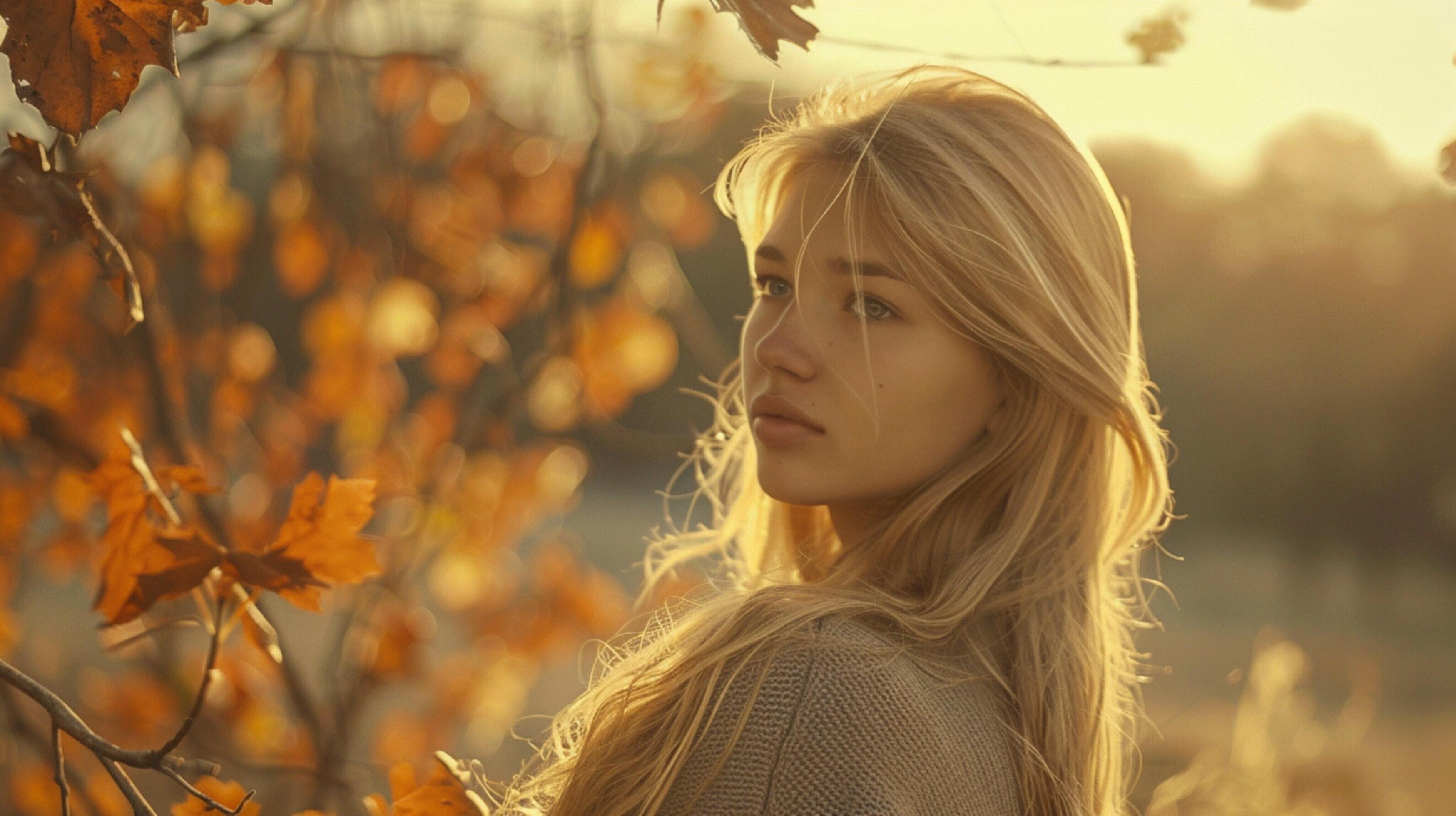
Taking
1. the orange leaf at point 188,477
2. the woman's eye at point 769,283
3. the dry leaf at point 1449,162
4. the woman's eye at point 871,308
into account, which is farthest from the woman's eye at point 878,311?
the orange leaf at point 188,477

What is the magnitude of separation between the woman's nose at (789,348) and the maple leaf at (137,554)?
1.83 ft

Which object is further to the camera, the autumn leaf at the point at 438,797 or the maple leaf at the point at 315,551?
the autumn leaf at the point at 438,797

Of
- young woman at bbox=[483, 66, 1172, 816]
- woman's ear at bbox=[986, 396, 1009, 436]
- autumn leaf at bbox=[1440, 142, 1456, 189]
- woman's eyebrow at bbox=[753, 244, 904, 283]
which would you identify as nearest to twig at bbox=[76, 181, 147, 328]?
young woman at bbox=[483, 66, 1172, 816]

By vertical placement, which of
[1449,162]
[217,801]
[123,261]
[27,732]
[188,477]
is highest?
[1449,162]

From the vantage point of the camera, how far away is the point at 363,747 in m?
3.01

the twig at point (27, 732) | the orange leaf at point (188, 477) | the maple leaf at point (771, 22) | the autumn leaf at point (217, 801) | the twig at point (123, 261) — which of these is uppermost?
the maple leaf at point (771, 22)

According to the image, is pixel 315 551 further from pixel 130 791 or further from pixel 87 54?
pixel 87 54

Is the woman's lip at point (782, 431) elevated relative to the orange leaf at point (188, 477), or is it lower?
lower

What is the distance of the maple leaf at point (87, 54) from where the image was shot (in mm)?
809

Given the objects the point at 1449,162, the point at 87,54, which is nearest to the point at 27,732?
the point at 87,54

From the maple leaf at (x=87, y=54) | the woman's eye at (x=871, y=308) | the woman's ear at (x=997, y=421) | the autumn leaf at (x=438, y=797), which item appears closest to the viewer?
the maple leaf at (x=87, y=54)

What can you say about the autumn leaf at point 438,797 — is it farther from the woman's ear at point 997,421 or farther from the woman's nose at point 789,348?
the woman's ear at point 997,421

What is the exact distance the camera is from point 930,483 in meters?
A: 1.30

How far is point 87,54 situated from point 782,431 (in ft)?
2.32
